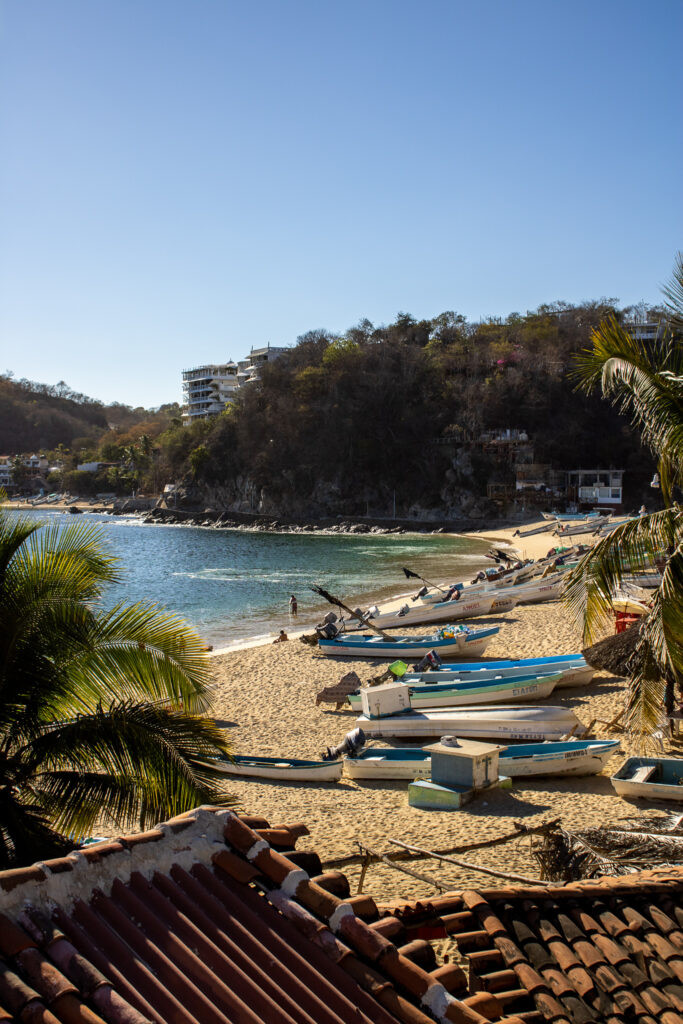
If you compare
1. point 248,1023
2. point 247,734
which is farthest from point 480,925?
point 247,734

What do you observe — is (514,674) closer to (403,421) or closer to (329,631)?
(329,631)

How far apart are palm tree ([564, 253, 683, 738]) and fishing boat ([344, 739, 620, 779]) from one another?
3.28m

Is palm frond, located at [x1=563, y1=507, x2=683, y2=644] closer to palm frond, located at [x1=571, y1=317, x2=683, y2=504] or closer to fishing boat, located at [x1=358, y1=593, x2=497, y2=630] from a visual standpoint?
palm frond, located at [x1=571, y1=317, x2=683, y2=504]

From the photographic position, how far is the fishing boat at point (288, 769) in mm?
12016

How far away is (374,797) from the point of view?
11164mm

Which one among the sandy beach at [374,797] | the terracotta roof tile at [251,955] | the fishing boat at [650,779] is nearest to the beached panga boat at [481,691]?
the sandy beach at [374,797]

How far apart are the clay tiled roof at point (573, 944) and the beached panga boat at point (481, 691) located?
9.53 m

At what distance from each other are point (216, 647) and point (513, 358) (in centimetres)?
6282

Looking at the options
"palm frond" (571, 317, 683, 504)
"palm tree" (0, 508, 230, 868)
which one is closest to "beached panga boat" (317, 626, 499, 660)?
"palm frond" (571, 317, 683, 504)

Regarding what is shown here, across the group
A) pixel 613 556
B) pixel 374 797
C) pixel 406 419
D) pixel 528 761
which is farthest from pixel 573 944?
pixel 406 419

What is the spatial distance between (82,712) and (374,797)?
20.3ft

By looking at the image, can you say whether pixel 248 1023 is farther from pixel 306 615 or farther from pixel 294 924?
pixel 306 615

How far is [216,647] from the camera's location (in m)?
26.5

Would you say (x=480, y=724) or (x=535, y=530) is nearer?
(x=480, y=724)
